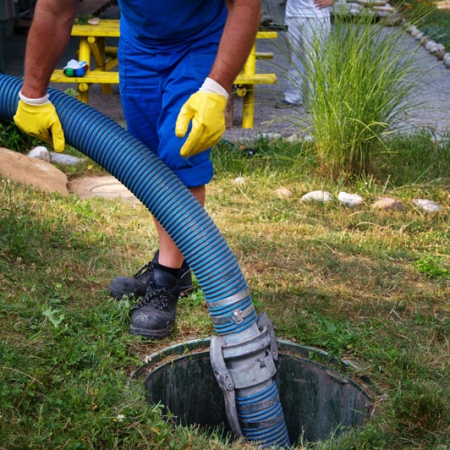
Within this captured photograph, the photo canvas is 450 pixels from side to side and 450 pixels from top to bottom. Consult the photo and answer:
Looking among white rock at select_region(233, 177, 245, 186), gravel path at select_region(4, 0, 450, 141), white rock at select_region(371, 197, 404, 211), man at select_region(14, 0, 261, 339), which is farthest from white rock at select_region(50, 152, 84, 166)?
man at select_region(14, 0, 261, 339)

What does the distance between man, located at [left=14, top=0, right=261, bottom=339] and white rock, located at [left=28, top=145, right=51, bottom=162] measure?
7.21 ft

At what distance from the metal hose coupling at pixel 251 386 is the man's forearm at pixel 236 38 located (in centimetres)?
90

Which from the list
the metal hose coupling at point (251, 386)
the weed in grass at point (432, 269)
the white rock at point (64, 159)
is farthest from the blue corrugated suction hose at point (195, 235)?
the white rock at point (64, 159)

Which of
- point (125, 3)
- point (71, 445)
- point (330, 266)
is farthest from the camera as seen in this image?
point (330, 266)

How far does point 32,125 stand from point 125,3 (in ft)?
1.90

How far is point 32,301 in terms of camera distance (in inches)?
113

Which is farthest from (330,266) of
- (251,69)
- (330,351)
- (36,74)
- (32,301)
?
(251,69)

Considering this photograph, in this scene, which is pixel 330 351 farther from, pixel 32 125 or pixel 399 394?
pixel 32 125

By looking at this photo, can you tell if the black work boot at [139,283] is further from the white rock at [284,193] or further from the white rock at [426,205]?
the white rock at [426,205]

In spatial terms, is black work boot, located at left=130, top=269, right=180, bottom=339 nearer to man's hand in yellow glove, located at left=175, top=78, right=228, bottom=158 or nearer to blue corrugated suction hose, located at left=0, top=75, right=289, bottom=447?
blue corrugated suction hose, located at left=0, top=75, right=289, bottom=447

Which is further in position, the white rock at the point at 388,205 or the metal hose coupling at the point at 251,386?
the white rock at the point at 388,205

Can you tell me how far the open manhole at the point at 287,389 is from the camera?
2.71m

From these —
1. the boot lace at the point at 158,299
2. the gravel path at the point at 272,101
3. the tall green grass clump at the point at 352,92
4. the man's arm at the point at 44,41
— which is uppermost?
the man's arm at the point at 44,41

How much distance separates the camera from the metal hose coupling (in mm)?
2537
